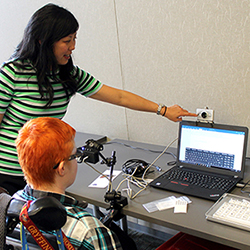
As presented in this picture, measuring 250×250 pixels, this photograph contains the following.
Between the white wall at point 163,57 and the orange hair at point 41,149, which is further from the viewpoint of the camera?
the white wall at point 163,57

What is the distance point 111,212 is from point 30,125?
1.67ft

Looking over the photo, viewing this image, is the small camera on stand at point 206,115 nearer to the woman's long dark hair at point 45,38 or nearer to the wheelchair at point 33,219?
the woman's long dark hair at point 45,38

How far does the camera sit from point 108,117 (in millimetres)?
2260

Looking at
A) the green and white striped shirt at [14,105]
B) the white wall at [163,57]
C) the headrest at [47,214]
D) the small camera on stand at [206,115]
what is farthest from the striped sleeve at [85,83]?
the headrest at [47,214]

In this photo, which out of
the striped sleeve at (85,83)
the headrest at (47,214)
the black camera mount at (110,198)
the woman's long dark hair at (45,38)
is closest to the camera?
the headrest at (47,214)

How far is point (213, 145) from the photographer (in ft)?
4.94

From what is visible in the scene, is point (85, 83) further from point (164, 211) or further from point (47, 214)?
point (47, 214)

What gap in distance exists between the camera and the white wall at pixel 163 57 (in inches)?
62.5

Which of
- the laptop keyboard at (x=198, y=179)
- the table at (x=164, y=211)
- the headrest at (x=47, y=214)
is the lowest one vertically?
the table at (x=164, y=211)

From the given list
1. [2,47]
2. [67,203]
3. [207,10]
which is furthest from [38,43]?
[2,47]

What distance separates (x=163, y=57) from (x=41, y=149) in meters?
1.12

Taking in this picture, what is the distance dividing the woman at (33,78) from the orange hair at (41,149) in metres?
0.47

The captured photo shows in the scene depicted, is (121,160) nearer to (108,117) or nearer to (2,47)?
(108,117)

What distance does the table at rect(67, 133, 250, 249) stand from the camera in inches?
40.6
